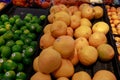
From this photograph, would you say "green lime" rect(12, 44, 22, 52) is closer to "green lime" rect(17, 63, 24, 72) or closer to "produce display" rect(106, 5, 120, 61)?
"green lime" rect(17, 63, 24, 72)

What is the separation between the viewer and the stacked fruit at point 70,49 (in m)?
1.49

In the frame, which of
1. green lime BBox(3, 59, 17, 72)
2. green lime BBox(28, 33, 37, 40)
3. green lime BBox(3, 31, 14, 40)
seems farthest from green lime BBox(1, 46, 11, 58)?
green lime BBox(28, 33, 37, 40)

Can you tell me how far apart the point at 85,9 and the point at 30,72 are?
3.28ft

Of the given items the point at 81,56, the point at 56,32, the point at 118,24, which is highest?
the point at 56,32

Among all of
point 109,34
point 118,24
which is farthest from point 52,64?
point 118,24

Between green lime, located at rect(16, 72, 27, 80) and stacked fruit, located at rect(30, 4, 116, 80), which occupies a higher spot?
stacked fruit, located at rect(30, 4, 116, 80)

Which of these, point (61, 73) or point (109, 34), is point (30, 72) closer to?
point (61, 73)

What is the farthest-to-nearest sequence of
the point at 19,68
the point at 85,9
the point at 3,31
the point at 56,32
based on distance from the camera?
1. the point at 3,31
2. the point at 85,9
3. the point at 19,68
4. the point at 56,32

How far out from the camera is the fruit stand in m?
1.53

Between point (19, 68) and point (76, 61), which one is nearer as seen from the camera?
point (76, 61)

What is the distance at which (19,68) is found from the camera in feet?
6.68

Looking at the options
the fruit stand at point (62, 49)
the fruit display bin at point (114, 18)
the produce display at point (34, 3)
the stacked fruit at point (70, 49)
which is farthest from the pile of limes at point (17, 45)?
the fruit display bin at point (114, 18)

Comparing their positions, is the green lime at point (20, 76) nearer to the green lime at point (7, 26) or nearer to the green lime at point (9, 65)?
the green lime at point (9, 65)

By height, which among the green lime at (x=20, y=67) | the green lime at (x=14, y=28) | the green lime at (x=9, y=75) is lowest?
the green lime at (x=20, y=67)
